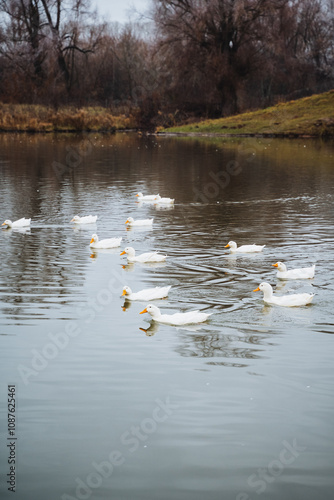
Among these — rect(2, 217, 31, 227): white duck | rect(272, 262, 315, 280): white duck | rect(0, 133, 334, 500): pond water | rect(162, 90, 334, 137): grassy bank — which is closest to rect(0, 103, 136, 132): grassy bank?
rect(162, 90, 334, 137): grassy bank

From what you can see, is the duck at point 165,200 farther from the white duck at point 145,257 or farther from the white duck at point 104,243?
the white duck at point 145,257

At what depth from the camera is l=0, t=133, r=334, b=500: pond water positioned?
230 inches

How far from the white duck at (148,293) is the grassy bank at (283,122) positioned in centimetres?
3538

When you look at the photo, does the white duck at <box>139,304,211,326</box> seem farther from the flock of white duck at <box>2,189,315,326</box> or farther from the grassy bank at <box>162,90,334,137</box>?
the grassy bank at <box>162,90,334,137</box>

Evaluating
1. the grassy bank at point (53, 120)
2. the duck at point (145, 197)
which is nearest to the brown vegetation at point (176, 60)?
the grassy bank at point (53, 120)

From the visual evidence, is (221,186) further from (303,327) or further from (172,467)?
(172,467)

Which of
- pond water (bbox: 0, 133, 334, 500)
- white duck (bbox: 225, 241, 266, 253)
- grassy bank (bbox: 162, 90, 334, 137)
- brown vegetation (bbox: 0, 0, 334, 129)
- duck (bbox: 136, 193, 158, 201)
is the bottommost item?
pond water (bbox: 0, 133, 334, 500)

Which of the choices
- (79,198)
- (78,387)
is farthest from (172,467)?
(79,198)

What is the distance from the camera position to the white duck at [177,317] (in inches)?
356

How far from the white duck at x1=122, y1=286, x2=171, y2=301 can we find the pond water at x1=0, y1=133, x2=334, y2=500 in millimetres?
142

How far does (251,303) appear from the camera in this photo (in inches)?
395

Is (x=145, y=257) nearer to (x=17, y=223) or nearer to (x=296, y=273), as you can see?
(x=296, y=273)

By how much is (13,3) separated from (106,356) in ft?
179

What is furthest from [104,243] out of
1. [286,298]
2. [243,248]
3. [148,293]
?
[286,298]
